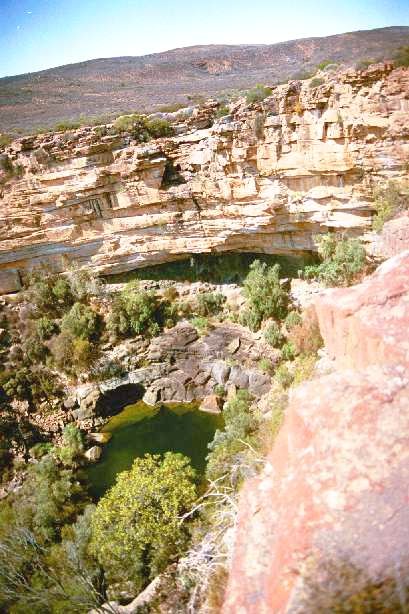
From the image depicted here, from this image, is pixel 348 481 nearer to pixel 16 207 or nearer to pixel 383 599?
pixel 383 599

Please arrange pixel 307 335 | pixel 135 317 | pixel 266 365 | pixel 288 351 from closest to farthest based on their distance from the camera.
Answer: pixel 307 335 → pixel 288 351 → pixel 266 365 → pixel 135 317

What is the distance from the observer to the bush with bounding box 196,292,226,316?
63.5ft

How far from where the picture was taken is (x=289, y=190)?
52.4 ft

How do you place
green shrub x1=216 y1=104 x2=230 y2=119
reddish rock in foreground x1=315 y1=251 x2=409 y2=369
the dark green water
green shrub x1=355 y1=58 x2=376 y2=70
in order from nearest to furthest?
reddish rock in foreground x1=315 y1=251 x2=409 y2=369
green shrub x1=355 y1=58 x2=376 y2=70
the dark green water
green shrub x1=216 y1=104 x2=230 y2=119

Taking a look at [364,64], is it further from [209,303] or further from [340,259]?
[209,303]

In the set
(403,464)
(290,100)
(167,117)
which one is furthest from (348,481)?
(167,117)

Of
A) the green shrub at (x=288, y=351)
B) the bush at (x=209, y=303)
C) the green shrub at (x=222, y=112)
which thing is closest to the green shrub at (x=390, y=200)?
the green shrub at (x=288, y=351)

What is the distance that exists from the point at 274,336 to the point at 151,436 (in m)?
6.91

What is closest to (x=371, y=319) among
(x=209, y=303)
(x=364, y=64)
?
(x=364, y=64)

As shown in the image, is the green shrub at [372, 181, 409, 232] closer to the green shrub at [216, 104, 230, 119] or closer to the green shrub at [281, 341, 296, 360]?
the green shrub at [281, 341, 296, 360]

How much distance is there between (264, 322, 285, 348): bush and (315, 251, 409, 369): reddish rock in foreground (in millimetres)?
11420

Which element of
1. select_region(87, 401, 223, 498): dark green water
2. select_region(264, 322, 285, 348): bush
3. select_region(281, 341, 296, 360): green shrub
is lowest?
select_region(87, 401, 223, 498): dark green water

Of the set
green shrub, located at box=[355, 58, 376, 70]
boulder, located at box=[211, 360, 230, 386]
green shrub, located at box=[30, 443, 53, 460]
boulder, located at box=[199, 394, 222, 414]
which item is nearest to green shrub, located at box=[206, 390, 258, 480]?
boulder, located at box=[199, 394, 222, 414]

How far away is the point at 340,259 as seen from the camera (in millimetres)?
15375
